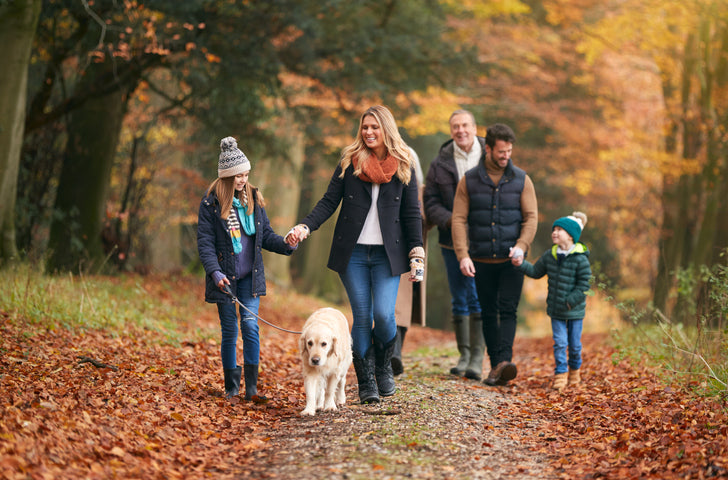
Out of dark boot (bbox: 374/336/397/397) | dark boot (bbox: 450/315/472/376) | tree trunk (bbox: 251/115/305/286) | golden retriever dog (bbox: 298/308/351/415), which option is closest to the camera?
golden retriever dog (bbox: 298/308/351/415)

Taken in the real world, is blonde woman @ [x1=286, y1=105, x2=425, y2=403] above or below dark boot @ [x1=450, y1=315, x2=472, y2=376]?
above

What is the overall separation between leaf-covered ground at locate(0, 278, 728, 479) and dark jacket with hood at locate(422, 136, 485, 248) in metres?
1.61

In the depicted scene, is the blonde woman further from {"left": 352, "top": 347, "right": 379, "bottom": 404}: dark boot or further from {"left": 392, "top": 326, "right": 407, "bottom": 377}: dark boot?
{"left": 392, "top": 326, "right": 407, "bottom": 377}: dark boot

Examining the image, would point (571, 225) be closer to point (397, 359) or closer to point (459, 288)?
point (459, 288)

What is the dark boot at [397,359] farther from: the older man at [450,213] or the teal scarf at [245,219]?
the teal scarf at [245,219]

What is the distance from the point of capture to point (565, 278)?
24.4 ft

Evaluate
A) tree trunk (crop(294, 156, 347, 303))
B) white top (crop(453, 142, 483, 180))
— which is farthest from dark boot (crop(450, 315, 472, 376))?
tree trunk (crop(294, 156, 347, 303))

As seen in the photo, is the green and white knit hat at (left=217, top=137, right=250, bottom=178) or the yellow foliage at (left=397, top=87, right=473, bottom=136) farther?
the yellow foliage at (left=397, top=87, right=473, bottom=136)

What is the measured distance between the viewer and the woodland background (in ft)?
39.0

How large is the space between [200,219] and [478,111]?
1500 centimetres

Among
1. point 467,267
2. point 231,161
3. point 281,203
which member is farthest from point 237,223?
point 281,203

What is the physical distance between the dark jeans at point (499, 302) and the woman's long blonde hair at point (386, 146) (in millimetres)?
1924

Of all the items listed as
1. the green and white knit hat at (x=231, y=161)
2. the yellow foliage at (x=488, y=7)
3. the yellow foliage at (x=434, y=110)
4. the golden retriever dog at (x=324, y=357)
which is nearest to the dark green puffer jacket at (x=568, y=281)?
the golden retriever dog at (x=324, y=357)

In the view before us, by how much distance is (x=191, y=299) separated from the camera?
13469 millimetres
